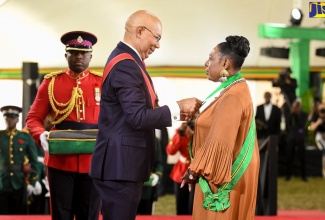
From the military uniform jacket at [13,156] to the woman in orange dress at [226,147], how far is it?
3362mm

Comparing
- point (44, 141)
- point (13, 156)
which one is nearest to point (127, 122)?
point (44, 141)

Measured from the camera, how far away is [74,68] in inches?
182

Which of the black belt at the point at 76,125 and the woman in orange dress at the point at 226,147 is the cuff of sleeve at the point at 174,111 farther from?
the black belt at the point at 76,125

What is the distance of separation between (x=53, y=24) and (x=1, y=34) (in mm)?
882

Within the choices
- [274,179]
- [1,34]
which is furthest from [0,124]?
[274,179]

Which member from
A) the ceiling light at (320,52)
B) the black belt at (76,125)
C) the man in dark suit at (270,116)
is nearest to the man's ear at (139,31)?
the black belt at (76,125)

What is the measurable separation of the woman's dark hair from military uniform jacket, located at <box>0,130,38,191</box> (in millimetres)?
3536

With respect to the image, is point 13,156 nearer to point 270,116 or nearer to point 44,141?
point 44,141

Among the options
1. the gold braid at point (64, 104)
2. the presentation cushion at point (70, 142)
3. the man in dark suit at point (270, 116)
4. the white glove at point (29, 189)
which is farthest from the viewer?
the man in dark suit at point (270, 116)

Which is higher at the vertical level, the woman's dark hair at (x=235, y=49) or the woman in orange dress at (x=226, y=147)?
the woman's dark hair at (x=235, y=49)

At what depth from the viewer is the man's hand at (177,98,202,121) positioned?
357 centimetres

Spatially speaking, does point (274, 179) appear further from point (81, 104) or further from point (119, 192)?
point (119, 192)

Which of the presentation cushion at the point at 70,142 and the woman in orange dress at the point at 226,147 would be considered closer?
the woman in orange dress at the point at 226,147

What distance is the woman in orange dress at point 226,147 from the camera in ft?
11.7
